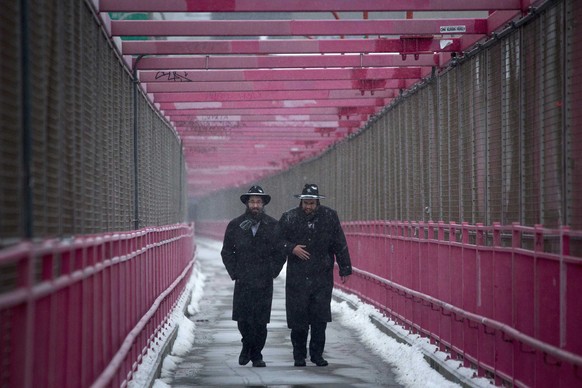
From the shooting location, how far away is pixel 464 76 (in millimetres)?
14508

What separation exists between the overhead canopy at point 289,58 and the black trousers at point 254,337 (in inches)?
130

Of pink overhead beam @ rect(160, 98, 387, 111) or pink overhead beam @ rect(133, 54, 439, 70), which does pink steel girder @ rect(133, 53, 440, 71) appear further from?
pink overhead beam @ rect(160, 98, 387, 111)

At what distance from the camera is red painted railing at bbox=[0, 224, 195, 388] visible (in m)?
4.92

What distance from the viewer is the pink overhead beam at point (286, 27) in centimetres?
1432

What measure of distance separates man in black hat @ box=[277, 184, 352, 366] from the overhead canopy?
85.6 inches

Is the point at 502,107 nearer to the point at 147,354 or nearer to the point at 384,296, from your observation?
the point at 147,354

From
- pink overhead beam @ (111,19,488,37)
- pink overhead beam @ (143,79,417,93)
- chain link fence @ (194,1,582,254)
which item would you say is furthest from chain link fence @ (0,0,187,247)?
pink overhead beam @ (143,79,417,93)

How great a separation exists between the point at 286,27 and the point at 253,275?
124 inches

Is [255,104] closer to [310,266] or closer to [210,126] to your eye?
[210,126]

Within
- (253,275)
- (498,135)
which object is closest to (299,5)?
(498,135)

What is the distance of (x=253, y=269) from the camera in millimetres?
13102

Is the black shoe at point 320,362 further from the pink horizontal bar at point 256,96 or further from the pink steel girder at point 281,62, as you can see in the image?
the pink horizontal bar at point 256,96

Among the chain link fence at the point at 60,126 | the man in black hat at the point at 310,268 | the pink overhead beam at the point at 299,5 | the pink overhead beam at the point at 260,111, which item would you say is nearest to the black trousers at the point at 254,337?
the man in black hat at the point at 310,268

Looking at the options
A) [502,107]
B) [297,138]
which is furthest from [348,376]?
[297,138]
